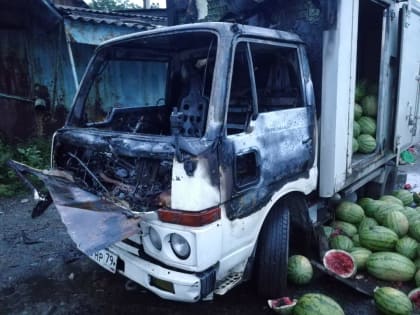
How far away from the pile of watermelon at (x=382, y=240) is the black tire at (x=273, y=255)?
779 millimetres

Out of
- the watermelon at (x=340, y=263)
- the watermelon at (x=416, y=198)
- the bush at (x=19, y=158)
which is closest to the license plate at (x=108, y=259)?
the watermelon at (x=340, y=263)

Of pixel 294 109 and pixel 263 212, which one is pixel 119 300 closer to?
pixel 263 212

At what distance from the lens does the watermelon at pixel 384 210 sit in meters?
4.32

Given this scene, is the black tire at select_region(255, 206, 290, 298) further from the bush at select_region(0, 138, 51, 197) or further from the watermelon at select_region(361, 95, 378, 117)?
the bush at select_region(0, 138, 51, 197)

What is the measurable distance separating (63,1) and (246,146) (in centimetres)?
1303

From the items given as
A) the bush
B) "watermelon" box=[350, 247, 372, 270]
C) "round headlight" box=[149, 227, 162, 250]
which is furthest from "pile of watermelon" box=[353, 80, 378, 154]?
the bush

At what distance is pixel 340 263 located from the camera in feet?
12.1

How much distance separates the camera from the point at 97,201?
2.73 metres

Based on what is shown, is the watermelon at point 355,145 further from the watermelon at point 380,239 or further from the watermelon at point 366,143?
the watermelon at point 380,239

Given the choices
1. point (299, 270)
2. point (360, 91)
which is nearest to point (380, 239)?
point (299, 270)

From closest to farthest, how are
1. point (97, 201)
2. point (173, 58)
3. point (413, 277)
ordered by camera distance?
1. point (97, 201)
2. point (413, 277)
3. point (173, 58)

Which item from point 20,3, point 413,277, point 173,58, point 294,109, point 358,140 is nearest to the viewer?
point 294,109

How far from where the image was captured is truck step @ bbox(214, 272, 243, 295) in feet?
9.18

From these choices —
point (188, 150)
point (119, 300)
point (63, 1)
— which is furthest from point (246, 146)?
point (63, 1)
